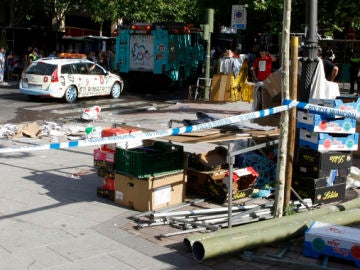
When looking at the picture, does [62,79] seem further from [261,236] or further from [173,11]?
[173,11]

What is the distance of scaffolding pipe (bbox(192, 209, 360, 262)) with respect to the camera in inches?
221

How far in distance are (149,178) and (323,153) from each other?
2342mm

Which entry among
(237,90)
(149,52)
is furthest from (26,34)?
(237,90)

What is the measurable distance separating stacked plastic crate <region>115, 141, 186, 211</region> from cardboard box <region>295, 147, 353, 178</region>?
5.34ft

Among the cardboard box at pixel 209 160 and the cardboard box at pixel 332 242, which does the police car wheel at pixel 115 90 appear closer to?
the cardboard box at pixel 209 160

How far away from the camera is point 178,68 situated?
25.2 meters

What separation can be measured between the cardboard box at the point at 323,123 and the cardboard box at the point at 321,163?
0.32 meters

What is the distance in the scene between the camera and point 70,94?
20016 mm

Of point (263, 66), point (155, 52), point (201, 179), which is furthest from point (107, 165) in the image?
point (155, 52)

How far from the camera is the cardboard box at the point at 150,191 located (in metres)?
7.30

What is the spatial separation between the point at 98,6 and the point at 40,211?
28.3 meters

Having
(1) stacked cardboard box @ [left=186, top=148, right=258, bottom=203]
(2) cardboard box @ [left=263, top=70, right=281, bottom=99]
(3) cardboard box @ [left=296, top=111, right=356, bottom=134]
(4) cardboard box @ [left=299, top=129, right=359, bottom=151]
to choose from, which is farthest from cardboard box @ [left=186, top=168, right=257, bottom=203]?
(2) cardboard box @ [left=263, top=70, right=281, bottom=99]

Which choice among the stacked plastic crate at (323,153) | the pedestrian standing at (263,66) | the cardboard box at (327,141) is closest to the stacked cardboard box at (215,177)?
the stacked plastic crate at (323,153)

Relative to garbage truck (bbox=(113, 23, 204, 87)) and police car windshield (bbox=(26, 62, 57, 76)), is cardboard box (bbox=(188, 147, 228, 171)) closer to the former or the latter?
police car windshield (bbox=(26, 62, 57, 76))
